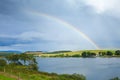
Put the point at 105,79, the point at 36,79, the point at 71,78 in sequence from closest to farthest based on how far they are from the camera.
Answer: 1. the point at 36,79
2. the point at 71,78
3. the point at 105,79

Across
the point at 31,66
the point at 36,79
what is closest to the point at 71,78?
the point at 36,79

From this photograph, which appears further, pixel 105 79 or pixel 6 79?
pixel 105 79

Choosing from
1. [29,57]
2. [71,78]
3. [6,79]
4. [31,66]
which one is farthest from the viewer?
[29,57]

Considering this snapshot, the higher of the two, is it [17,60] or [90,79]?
[17,60]

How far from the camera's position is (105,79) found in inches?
3809

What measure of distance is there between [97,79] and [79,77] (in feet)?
84.4

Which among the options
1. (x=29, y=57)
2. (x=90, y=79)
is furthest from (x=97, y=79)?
(x=29, y=57)

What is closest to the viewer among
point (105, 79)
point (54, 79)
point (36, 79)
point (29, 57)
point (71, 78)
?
point (36, 79)

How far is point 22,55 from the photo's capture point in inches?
4641

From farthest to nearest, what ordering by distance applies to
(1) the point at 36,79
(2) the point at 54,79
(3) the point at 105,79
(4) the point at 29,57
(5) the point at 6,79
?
(4) the point at 29,57 < (3) the point at 105,79 < (2) the point at 54,79 < (1) the point at 36,79 < (5) the point at 6,79

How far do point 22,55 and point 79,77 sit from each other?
50.8 meters

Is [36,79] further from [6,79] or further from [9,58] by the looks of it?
[9,58]

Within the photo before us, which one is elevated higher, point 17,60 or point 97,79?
point 17,60

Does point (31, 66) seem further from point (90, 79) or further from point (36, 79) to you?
point (36, 79)
